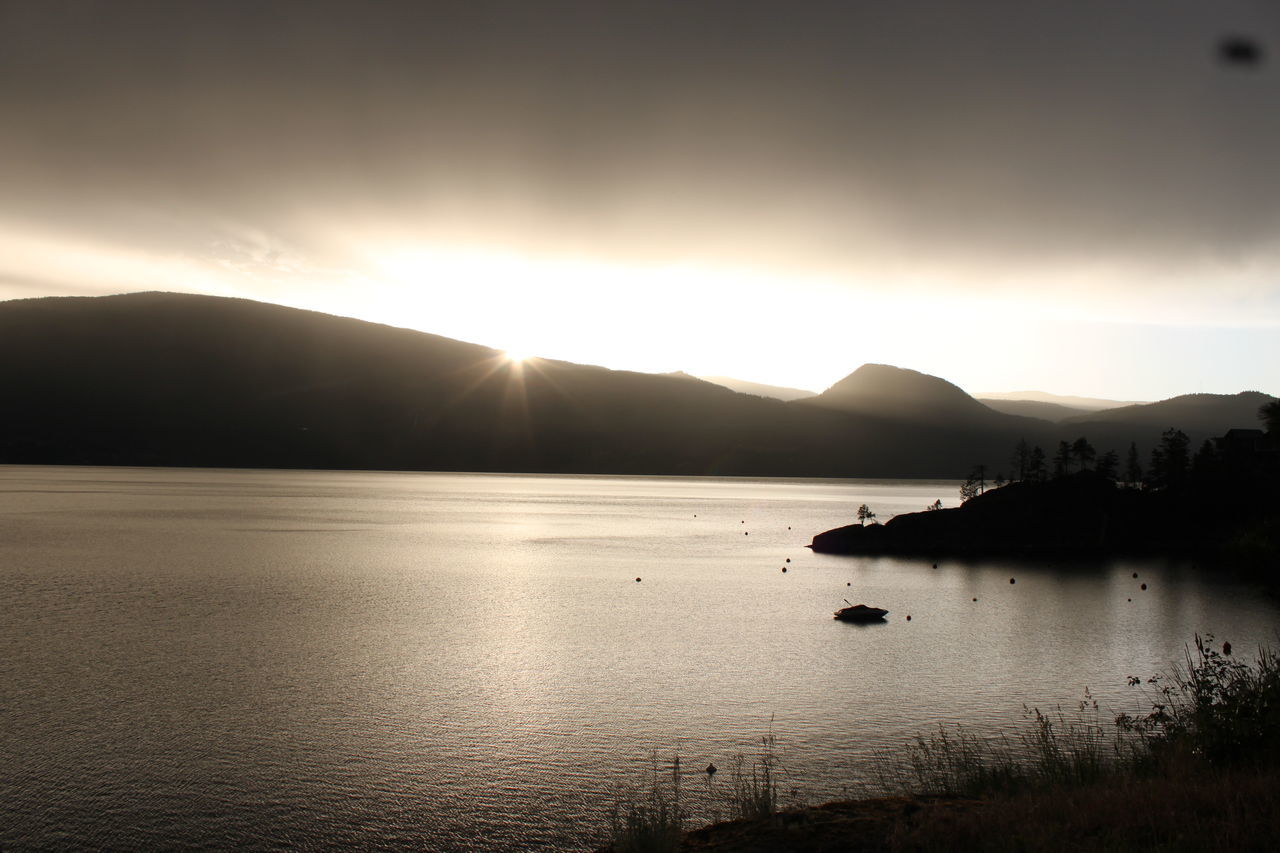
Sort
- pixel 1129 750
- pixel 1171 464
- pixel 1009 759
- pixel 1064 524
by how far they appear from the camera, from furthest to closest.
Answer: pixel 1171 464 < pixel 1064 524 < pixel 1129 750 < pixel 1009 759

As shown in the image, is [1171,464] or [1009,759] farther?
[1171,464]

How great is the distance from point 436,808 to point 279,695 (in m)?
13.0

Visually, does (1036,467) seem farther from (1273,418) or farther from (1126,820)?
(1126,820)

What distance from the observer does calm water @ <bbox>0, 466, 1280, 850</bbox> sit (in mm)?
20969

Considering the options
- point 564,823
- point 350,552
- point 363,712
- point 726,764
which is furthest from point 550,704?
point 350,552

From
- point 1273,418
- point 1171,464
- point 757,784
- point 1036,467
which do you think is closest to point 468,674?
point 757,784

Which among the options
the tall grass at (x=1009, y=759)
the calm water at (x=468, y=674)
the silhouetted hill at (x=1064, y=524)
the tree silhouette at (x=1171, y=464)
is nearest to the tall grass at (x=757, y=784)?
the calm water at (x=468, y=674)

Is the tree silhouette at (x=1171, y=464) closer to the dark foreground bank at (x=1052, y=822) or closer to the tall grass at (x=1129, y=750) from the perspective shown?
the tall grass at (x=1129, y=750)

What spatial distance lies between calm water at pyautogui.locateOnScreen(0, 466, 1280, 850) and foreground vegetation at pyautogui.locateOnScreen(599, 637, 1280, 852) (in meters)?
3.44

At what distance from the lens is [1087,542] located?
106m

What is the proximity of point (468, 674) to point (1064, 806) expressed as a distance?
1004 inches

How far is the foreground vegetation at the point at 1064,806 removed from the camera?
13164 mm

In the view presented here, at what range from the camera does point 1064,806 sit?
1498 cm

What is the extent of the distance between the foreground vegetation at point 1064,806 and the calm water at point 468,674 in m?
3.44
